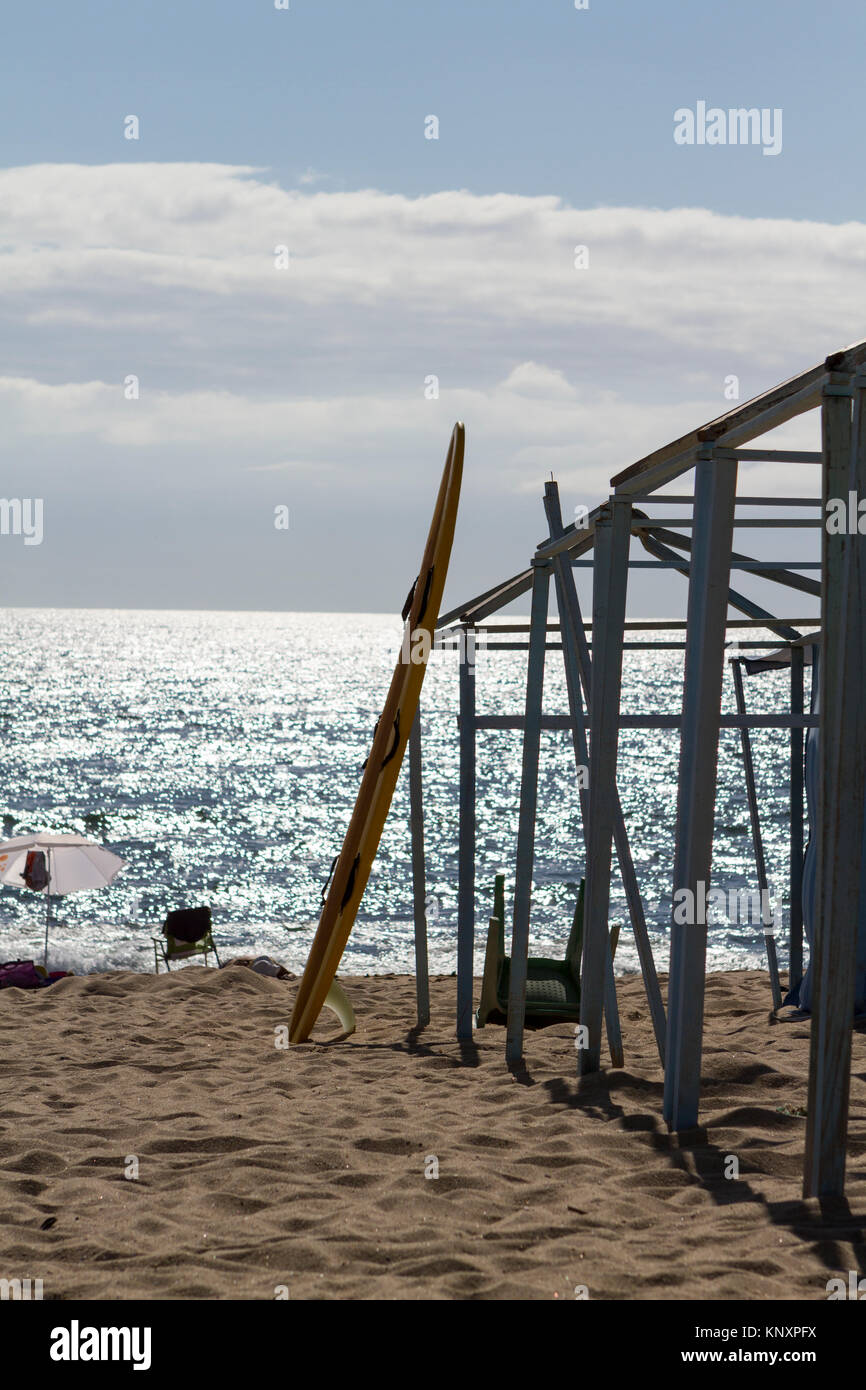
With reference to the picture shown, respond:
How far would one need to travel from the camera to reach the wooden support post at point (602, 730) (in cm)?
603

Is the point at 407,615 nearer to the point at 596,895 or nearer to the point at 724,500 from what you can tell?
the point at 596,895

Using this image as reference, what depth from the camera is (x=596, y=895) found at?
20.1ft

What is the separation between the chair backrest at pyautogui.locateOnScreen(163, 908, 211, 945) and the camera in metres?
13.7

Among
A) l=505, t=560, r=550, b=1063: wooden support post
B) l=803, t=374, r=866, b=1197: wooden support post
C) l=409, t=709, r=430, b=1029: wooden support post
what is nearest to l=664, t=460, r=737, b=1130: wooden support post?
l=803, t=374, r=866, b=1197: wooden support post

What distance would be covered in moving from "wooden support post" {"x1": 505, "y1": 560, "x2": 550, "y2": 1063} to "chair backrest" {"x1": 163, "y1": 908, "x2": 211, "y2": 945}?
7.21 meters

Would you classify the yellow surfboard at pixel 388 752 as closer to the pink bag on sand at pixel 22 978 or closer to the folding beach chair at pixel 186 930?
the pink bag on sand at pixel 22 978

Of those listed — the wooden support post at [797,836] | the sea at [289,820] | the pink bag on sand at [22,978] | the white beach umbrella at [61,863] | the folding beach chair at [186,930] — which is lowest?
the sea at [289,820]

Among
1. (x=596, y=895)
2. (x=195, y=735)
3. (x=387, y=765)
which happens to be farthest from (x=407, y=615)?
(x=195, y=735)

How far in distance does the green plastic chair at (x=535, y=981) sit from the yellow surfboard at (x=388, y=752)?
2.96ft

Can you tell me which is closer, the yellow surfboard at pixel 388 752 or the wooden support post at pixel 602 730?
the wooden support post at pixel 602 730

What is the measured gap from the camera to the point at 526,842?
7.14 m

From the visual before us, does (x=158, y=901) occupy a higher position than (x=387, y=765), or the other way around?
(x=387, y=765)

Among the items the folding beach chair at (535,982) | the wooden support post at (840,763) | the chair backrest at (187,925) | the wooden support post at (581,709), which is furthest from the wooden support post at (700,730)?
the chair backrest at (187,925)

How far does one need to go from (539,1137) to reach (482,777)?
51251mm
